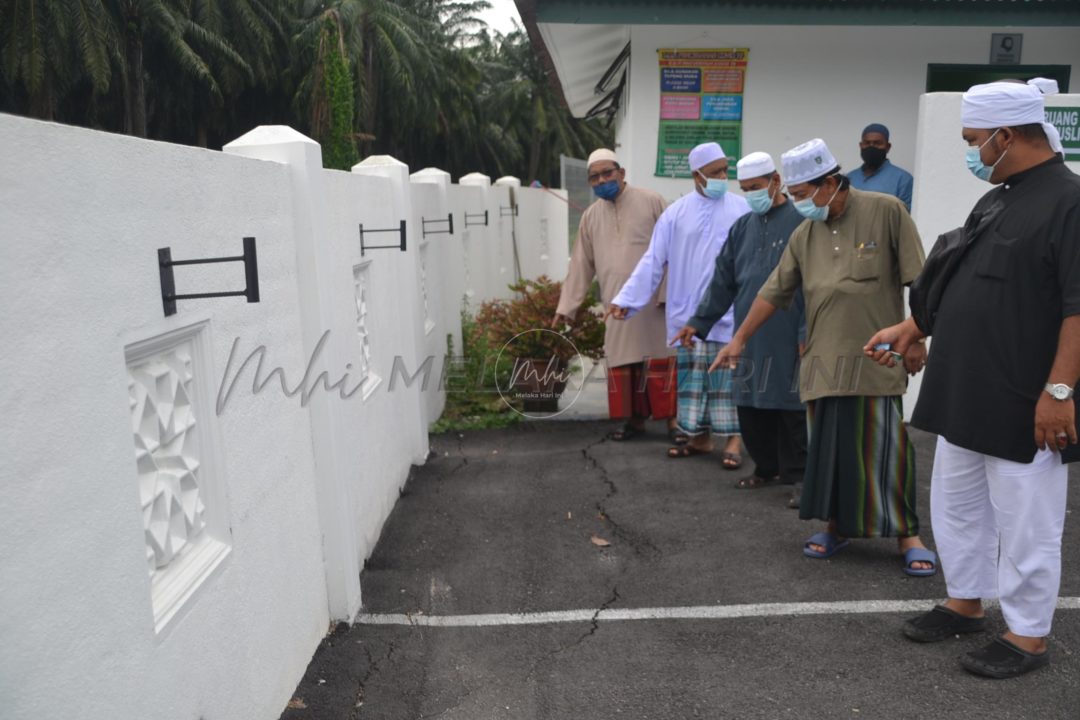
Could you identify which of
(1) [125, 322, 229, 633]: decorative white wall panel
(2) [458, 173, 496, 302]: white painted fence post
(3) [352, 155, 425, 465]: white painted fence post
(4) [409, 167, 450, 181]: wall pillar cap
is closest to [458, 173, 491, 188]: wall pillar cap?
(2) [458, 173, 496, 302]: white painted fence post

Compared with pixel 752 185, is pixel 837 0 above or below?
above

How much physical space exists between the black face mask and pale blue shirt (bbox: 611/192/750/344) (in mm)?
1532

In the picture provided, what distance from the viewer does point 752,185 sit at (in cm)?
532

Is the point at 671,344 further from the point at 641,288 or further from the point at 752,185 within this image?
the point at 752,185

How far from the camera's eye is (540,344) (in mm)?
7707

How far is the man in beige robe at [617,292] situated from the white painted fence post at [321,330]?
3097 millimetres

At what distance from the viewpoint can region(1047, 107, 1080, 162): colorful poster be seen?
655 centimetres

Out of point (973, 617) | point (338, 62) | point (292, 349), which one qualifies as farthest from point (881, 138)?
point (338, 62)

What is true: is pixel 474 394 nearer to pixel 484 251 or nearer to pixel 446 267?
pixel 446 267

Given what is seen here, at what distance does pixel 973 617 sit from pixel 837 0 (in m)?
5.60

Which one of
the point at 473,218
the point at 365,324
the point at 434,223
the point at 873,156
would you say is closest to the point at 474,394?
the point at 434,223

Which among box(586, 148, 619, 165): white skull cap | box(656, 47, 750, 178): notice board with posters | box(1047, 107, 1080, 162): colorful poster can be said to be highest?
box(656, 47, 750, 178): notice board with posters

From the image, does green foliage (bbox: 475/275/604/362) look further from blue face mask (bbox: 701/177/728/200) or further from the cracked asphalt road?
blue face mask (bbox: 701/177/728/200)

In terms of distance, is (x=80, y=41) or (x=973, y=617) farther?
(x=80, y=41)
